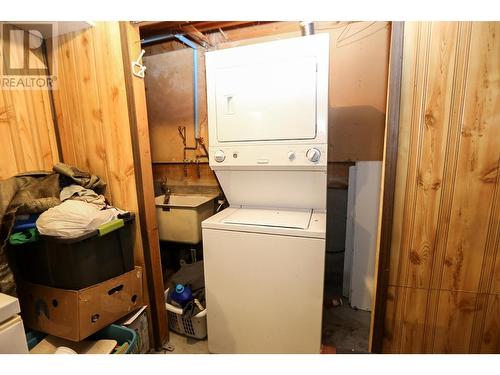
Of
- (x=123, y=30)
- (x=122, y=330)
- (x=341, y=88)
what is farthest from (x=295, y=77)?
(x=122, y=330)

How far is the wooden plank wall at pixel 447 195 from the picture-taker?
3.42ft

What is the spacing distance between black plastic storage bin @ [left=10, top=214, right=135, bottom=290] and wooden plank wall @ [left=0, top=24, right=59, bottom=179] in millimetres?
522

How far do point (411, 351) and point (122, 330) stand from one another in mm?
1688

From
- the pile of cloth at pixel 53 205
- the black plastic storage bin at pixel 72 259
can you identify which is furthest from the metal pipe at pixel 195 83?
the black plastic storage bin at pixel 72 259

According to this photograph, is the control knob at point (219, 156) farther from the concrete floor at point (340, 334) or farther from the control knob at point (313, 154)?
the concrete floor at point (340, 334)

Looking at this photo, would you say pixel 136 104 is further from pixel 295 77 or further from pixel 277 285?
pixel 277 285

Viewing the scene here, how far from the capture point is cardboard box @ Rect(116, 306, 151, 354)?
1527 mm

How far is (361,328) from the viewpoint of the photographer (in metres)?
1.87

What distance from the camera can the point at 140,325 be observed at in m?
1.59

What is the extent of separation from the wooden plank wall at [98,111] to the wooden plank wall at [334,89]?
2.75 ft

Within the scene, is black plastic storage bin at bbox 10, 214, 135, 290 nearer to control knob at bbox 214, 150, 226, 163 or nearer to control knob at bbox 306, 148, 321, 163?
control knob at bbox 214, 150, 226, 163

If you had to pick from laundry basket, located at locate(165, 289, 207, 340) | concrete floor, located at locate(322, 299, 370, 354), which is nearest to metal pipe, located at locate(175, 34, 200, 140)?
laundry basket, located at locate(165, 289, 207, 340)

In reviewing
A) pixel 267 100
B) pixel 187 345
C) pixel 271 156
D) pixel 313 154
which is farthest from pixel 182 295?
pixel 267 100

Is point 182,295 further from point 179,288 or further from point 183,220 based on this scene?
point 183,220
